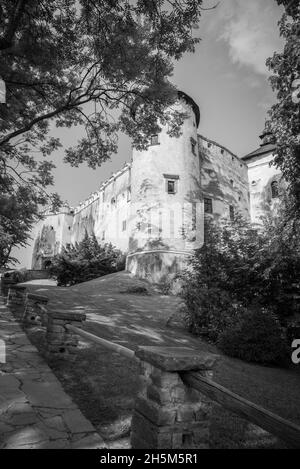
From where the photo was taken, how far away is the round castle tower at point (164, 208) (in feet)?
69.8

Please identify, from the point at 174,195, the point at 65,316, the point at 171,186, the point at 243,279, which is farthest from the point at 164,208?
the point at 65,316

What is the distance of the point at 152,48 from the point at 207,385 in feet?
34.6

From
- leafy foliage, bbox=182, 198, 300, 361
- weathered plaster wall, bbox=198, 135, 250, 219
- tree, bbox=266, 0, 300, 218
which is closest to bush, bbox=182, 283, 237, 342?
leafy foliage, bbox=182, 198, 300, 361

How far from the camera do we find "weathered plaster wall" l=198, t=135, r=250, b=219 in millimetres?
26938

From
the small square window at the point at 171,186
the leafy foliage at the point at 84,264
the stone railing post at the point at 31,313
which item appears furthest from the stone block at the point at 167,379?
the small square window at the point at 171,186

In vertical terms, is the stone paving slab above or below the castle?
below

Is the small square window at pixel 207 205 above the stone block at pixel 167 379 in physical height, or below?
above

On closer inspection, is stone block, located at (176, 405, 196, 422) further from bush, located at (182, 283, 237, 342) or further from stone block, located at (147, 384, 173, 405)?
bush, located at (182, 283, 237, 342)

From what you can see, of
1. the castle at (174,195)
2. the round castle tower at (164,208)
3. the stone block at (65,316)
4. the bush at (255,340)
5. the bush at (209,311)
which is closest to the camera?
the stone block at (65,316)

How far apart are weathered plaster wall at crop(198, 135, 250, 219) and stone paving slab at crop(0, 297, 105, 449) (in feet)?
76.5

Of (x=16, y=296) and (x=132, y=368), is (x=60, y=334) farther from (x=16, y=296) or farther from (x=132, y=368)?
(x=16, y=296)

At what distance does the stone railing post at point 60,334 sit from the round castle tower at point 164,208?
1529 cm

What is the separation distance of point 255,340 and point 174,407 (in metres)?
6.53

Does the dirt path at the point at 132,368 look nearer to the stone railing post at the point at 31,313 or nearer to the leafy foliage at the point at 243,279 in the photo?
the leafy foliage at the point at 243,279
